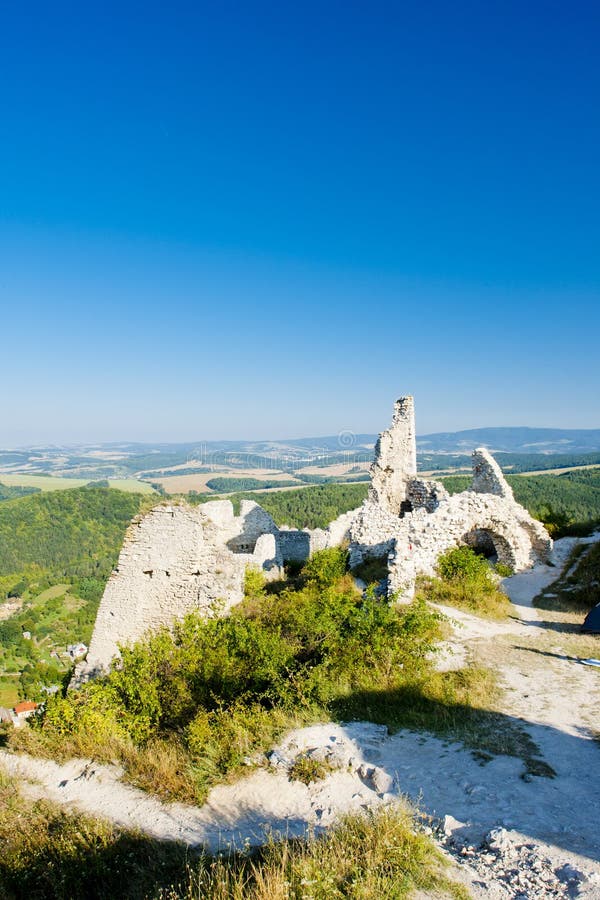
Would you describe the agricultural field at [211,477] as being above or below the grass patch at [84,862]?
below

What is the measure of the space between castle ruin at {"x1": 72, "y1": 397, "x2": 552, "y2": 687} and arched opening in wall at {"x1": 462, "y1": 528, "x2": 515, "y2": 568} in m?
0.03

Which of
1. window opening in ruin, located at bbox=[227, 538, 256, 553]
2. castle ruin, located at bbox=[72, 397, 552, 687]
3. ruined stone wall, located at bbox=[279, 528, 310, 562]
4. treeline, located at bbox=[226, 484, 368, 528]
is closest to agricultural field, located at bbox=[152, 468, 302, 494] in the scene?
treeline, located at bbox=[226, 484, 368, 528]

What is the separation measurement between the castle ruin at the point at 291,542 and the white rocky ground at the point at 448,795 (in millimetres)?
2955

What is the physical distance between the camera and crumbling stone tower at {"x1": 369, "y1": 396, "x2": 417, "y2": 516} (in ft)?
59.9

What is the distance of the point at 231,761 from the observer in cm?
497

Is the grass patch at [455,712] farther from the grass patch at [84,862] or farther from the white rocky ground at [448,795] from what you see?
the grass patch at [84,862]

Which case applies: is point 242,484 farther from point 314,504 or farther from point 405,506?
point 405,506

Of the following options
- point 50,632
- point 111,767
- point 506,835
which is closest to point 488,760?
point 506,835

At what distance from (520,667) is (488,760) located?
2874 millimetres

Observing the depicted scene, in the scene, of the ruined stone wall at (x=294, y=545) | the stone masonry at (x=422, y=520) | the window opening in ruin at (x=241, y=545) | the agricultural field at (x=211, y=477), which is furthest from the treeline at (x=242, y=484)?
the stone masonry at (x=422, y=520)

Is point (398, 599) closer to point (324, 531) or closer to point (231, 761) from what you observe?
point (231, 761)

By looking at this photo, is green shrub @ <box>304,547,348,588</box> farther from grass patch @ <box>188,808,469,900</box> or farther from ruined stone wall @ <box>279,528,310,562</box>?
grass patch @ <box>188,808,469,900</box>

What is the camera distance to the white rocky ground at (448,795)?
11.0 feet

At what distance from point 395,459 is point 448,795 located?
1450cm
